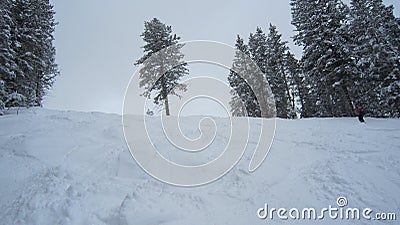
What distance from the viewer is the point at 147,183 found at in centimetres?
732

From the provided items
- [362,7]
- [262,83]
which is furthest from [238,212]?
[362,7]

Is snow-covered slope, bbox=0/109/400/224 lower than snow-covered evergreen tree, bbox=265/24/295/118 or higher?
lower

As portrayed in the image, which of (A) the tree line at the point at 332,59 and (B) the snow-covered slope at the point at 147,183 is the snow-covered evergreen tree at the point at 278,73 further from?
(B) the snow-covered slope at the point at 147,183

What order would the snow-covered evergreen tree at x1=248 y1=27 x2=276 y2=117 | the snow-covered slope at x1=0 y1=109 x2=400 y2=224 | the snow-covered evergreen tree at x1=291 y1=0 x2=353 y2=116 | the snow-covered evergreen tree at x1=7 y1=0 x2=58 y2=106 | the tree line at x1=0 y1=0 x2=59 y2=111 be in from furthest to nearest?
the snow-covered evergreen tree at x1=248 y1=27 x2=276 y2=117 < the snow-covered evergreen tree at x1=291 y1=0 x2=353 y2=116 < the snow-covered evergreen tree at x1=7 y1=0 x2=58 y2=106 < the tree line at x1=0 y1=0 x2=59 y2=111 < the snow-covered slope at x1=0 y1=109 x2=400 y2=224

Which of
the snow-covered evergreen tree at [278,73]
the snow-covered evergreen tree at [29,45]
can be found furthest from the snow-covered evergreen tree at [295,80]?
the snow-covered evergreen tree at [29,45]

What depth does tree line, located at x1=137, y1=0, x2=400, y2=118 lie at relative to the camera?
779 inches

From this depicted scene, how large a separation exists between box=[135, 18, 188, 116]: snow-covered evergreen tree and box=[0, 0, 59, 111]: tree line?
8513 millimetres

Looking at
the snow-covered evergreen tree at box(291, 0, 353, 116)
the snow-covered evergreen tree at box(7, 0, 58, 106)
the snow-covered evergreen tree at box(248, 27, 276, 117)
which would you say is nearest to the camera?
the snow-covered evergreen tree at box(7, 0, 58, 106)

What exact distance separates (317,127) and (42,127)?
15.4 m

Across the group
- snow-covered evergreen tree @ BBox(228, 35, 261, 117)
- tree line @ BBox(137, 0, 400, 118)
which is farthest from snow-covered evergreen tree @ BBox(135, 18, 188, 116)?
snow-covered evergreen tree @ BBox(228, 35, 261, 117)

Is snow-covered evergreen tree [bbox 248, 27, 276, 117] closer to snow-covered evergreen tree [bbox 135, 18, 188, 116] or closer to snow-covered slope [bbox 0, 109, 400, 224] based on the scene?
snow-covered evergreen tree [bbox 135, 18, 188, 116]

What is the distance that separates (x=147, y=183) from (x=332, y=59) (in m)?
19.1

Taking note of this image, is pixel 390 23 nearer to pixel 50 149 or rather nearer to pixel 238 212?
pixel 238 212

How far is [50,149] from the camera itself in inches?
332
